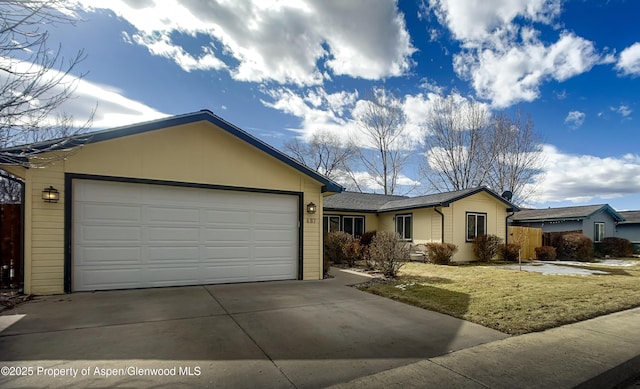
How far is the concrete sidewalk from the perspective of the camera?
3.11 metres

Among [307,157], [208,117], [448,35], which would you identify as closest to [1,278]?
[208,117]

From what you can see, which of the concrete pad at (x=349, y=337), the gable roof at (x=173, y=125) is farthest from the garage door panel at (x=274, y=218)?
the concrete pad at (x=349, y=337)

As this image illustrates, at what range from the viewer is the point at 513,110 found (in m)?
26.5

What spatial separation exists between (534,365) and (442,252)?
35.4 feet

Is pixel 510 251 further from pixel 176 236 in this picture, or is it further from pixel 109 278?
pixel 109 278

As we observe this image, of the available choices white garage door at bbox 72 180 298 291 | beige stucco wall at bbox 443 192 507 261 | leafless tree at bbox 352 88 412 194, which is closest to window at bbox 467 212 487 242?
beige stucco wall at bbox 443 192 507 261

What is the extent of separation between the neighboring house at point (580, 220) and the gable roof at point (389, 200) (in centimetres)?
739

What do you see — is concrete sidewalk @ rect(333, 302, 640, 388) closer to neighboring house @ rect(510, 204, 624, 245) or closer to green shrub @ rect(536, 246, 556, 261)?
green shrub @ rect(536, 246, 556, 261)

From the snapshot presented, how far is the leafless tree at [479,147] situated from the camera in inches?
1040

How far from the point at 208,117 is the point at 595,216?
993 inches

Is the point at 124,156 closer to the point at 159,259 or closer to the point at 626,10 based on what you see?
the point at 159,259

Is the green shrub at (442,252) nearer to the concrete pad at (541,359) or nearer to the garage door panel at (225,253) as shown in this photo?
the garage door panel at (225,253)

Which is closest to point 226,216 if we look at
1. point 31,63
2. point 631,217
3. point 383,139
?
point 31,63

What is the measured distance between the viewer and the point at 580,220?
2025 cm
